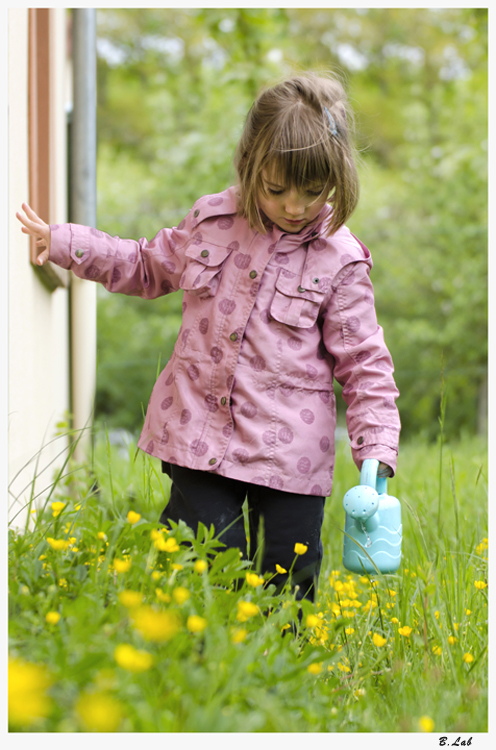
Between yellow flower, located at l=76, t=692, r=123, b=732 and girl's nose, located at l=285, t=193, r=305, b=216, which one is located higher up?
girl's nose, located at l=285, t=193, r=305, b=216

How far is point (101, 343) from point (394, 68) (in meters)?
8.16

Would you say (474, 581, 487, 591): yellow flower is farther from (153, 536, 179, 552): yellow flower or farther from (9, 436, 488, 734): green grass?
(153, 536, 179, 552): yellow flower

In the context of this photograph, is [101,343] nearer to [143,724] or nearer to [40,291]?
[40,291]

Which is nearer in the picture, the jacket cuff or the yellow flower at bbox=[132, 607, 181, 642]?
the yellow flower at bbox=[132, 607, 181, 642]

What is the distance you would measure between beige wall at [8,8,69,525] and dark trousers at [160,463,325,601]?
0.39 m

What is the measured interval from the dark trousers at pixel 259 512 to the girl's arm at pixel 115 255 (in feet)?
1.60

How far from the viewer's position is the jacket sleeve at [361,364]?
1666 mm

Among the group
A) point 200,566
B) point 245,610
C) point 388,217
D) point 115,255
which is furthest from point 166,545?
point 388,217

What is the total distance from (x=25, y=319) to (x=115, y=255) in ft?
1.47

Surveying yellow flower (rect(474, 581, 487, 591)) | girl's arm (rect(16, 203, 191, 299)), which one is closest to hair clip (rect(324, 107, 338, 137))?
girl's arm (rect(16, 203, 191, 299))

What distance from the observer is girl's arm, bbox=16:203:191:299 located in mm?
1698

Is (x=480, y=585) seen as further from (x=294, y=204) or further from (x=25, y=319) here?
(x=25, y=319)

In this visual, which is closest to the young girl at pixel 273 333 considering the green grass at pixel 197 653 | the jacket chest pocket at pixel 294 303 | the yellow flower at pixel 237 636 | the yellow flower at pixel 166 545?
the jacket chest pocket at pixel 294 303

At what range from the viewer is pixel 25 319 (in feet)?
6.70
